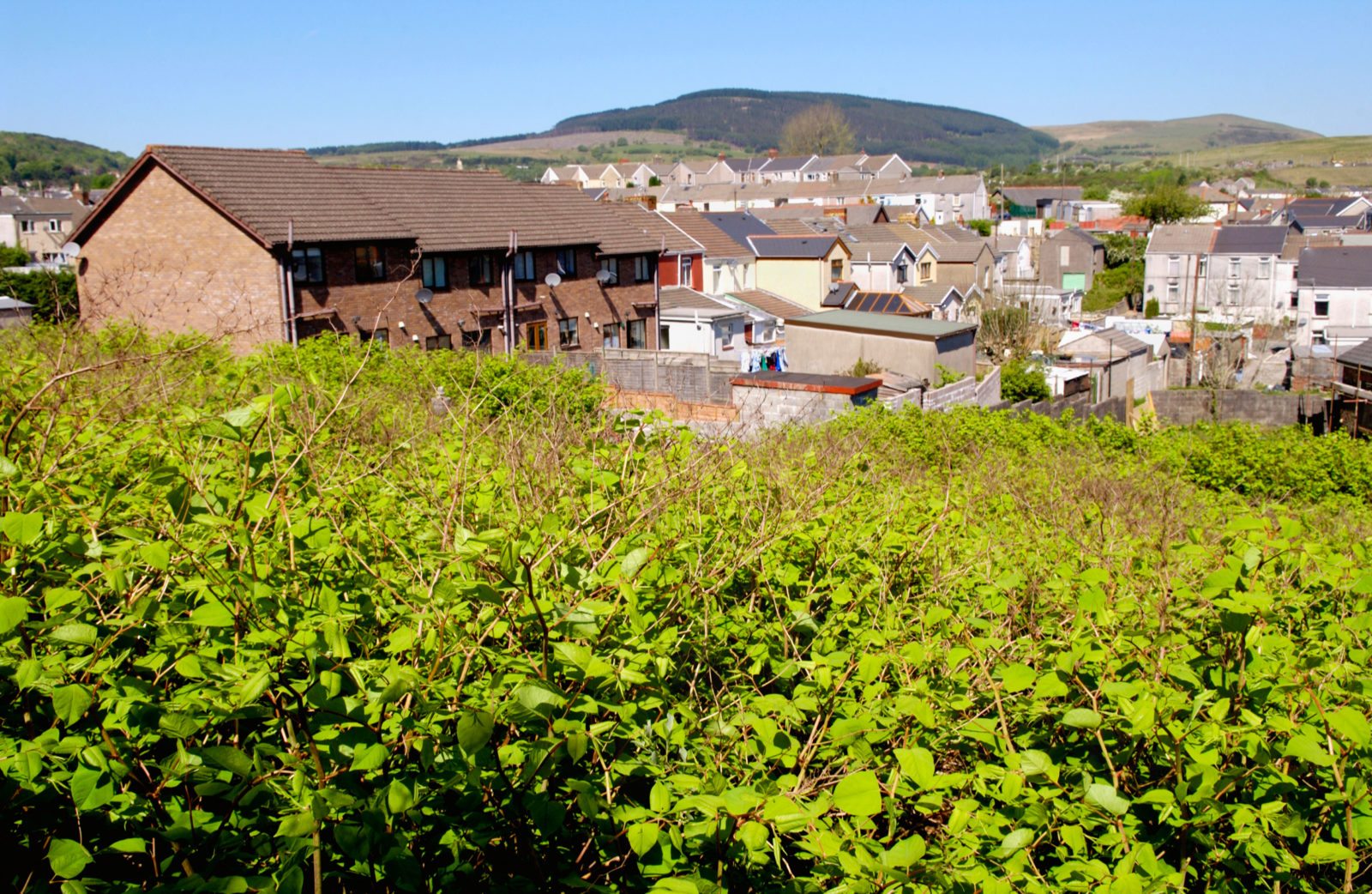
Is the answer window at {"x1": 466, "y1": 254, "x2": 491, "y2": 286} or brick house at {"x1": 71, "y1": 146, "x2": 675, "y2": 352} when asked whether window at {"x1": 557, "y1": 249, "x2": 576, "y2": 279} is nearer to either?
brick house at {"x1": 71, "y1": 146, "x2": 675, "y2": 352}

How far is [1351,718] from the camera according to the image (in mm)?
2758

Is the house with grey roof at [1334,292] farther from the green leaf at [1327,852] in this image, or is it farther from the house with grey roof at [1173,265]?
the green leaf at [1327,852]

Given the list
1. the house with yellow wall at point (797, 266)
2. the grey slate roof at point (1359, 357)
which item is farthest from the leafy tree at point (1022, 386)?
the house with yellow wall at point (797, 266)

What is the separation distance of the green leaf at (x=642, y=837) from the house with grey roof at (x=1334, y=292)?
52907mm

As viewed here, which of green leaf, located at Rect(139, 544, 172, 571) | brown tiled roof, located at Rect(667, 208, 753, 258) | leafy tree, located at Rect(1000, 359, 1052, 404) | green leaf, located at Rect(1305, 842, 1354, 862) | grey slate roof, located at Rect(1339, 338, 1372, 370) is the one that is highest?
brown tiled roof, located at Rect(667, 208, 753, 258)

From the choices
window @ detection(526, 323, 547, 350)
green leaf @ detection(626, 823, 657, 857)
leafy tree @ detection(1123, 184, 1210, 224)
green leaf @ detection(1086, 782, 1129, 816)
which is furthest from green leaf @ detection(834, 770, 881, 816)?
leafy tree @ detection(1123, 184, 1210, 224)

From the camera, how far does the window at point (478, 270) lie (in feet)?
93.0

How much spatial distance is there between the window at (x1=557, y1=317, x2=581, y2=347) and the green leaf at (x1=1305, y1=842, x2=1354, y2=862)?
28.7 m

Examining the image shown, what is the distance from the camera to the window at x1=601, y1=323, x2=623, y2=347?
107ft

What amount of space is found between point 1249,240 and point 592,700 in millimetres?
63749

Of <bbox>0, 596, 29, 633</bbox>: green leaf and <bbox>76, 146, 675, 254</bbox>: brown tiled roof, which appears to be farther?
<bbox>76, 146, 675, 254</bbox>: brown tiled roof

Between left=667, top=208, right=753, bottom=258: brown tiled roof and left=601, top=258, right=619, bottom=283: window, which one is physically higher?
left=667, top=208, right=753, bottom=258: brown tiled roof

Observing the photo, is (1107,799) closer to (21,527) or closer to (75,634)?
(75,634)

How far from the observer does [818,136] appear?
140250 mm
